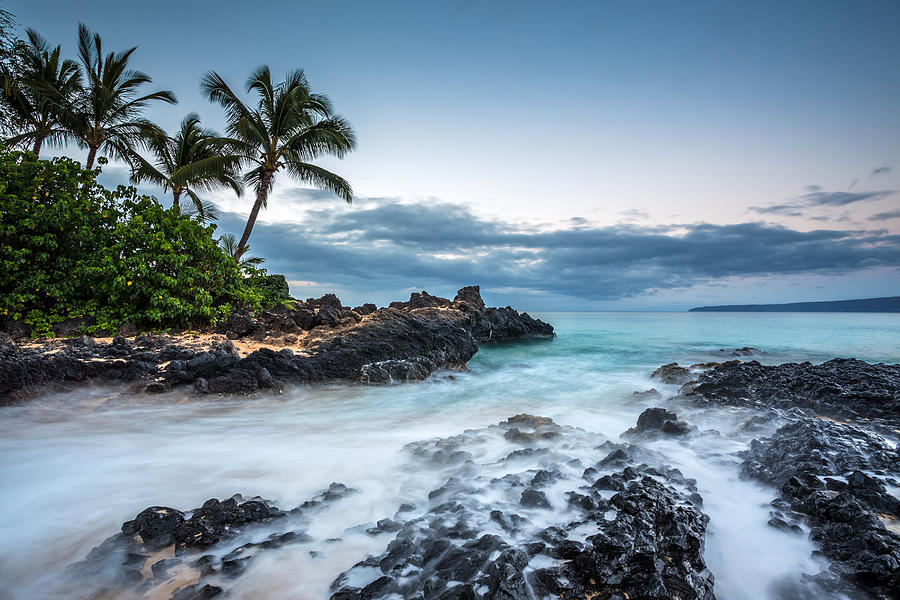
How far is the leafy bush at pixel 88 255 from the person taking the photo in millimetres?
9367

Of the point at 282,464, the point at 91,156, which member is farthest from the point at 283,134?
the point at 282,464

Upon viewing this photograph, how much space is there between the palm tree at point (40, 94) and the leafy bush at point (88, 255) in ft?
28.7

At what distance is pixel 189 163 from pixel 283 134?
7030 mm

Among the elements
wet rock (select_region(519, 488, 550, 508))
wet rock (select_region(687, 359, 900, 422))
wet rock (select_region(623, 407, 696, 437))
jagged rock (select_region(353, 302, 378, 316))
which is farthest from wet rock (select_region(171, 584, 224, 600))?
A: jagged rock (select_region(353, 302, 378, 316))

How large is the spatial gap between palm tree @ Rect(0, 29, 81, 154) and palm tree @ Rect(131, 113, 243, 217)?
3.21 metres

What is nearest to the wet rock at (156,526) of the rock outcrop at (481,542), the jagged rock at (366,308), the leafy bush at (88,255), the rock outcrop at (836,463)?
the rock outcrop at (481,542)

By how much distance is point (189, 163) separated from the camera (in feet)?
67.2

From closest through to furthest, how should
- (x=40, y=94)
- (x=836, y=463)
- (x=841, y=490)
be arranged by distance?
(x=841, y=490)
(x=836, y=463)
(x=40, y=94)

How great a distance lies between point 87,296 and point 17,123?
1455cm

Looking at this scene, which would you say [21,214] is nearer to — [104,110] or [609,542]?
[104,110]

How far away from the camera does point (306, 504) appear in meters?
3.57

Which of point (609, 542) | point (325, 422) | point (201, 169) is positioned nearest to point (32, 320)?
point (325, 422)

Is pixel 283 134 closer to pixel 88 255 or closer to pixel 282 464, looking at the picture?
pixel 88 255

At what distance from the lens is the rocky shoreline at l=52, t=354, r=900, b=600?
2.28 m
